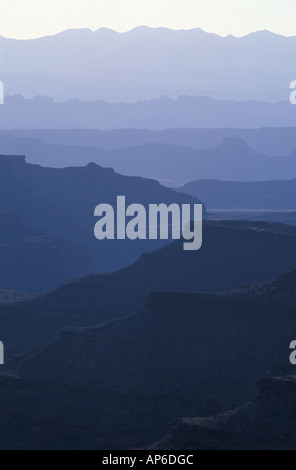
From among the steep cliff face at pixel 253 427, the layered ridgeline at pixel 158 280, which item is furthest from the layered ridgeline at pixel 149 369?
the layered ridgeline at pixel 158 280

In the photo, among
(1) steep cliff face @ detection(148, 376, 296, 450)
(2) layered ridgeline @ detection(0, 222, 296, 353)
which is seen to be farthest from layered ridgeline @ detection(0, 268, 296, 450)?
(2) layered ridgeline @ detection(0, 222, 296, 353)

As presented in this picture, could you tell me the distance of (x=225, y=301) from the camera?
8262 centimetres

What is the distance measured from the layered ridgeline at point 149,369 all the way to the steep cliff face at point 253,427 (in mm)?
9995

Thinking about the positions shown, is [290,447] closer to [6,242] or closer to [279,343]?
[279,343]

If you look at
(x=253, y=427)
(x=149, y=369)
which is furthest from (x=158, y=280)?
(x=253, y=427)

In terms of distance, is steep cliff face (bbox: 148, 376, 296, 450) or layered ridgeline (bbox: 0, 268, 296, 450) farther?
layered ridgeline (bbox: 0, 268, 296, 450)

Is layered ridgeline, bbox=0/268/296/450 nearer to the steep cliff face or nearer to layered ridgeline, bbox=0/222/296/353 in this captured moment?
the steep cliff face

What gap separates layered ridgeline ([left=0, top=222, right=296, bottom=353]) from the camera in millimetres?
112000

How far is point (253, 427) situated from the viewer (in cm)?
5969

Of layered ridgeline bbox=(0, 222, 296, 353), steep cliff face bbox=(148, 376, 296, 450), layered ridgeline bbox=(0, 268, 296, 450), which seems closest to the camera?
steep cliff face bbox=(148, 376, 296, 450)

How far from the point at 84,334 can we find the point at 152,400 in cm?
Answer: 1100

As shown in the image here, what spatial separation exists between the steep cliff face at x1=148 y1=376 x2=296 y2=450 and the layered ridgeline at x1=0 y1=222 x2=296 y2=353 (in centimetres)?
4870

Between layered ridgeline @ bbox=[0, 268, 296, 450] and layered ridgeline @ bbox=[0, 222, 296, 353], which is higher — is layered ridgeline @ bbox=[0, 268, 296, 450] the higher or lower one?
the lower one

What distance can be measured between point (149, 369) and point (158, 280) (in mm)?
38240
